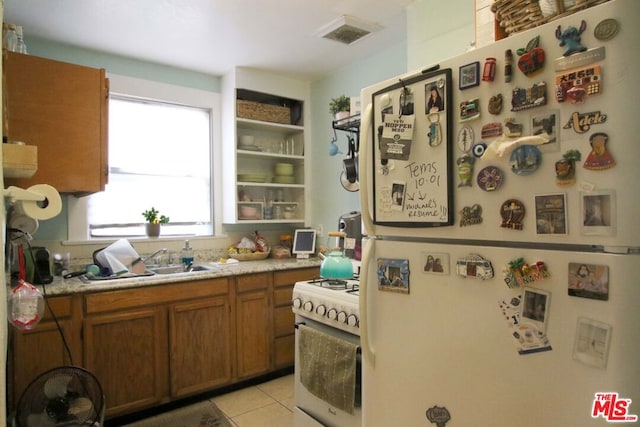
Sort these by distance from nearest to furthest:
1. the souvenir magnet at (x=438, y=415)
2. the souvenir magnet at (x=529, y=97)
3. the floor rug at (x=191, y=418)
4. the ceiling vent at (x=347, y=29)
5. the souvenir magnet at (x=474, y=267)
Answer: the souvenir magnet at (x=529, y=97), the souvenir magnet at (x=474, y=267), the souvenir magnet at (x=438, y=415), the floor rug at (x=191, y=418), the ceiling vent at (x=347, y=29)

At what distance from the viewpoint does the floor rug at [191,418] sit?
7.67 ft

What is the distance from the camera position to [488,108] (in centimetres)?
103

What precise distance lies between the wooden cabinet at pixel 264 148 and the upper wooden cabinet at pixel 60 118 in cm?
109

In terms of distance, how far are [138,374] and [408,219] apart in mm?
2109

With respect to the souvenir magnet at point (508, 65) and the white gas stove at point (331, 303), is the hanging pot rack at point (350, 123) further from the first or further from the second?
the souvenir magnet at point (508, 65)

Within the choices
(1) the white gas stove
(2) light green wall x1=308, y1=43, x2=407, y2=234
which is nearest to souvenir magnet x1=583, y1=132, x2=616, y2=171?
(1) the white gas stove

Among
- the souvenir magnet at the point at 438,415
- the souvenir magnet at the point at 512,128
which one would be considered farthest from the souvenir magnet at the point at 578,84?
the souvenir magnet at the point at 438,415

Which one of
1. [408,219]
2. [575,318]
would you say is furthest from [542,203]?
[408,219]

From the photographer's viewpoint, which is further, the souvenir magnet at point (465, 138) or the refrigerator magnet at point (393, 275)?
the refrigerator magnet at point (393, 275)

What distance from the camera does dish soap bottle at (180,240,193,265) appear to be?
3.08 m

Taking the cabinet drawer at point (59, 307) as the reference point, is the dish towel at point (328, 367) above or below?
below

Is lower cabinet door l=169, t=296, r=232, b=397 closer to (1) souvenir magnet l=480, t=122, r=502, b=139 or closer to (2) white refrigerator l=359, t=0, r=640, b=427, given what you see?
(2) white refrigerator l=359, t=0, r=640, b=427

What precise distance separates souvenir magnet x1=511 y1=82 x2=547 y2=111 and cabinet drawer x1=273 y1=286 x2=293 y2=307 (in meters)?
2.32

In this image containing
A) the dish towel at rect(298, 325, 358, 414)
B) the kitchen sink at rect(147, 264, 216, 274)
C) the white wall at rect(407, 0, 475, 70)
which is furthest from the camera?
the kitchen sink at rect(147, 264, 216, 274)
